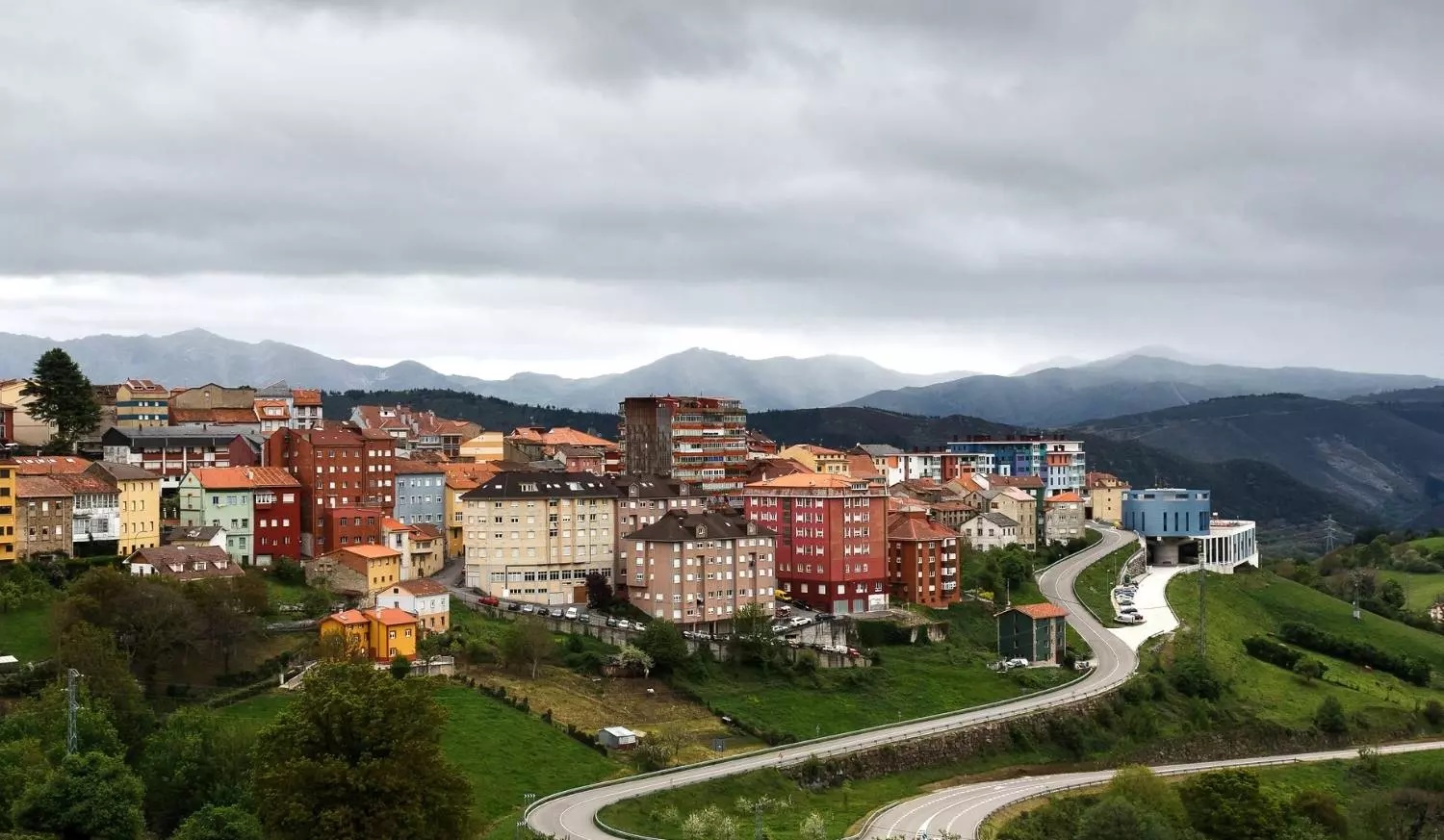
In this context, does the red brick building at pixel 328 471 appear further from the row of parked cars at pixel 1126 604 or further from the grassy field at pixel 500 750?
the row of parked cars at pixel 1126 604

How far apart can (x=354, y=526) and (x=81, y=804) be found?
41437 mm

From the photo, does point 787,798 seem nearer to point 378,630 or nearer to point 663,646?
point 663,646

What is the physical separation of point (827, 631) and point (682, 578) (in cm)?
983

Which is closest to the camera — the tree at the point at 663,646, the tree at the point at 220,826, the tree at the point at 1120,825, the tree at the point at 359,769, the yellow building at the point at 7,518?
the tree at the point at 359,769

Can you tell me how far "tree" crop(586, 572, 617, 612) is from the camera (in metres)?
89.1

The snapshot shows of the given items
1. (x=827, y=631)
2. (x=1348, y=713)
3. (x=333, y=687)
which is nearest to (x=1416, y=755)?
(x=1348, y=713)

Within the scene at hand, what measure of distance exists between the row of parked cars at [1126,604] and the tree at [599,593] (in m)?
39.8

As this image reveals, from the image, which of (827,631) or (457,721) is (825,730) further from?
(457,721)

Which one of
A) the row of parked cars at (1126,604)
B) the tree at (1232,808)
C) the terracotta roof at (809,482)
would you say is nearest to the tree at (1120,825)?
the tree at (1232,808)

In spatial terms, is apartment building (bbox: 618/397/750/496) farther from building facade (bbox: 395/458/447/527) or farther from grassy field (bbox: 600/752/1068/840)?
grassy field (bbox: 600/752/1068/840)

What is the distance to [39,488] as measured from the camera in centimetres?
7612

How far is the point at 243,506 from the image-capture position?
85438mm

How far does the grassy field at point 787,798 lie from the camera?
55750mm

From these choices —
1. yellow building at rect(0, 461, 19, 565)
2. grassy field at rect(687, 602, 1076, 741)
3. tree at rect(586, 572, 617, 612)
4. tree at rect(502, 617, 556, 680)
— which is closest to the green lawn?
yellow building at rect(0, 461, 19, 565)
